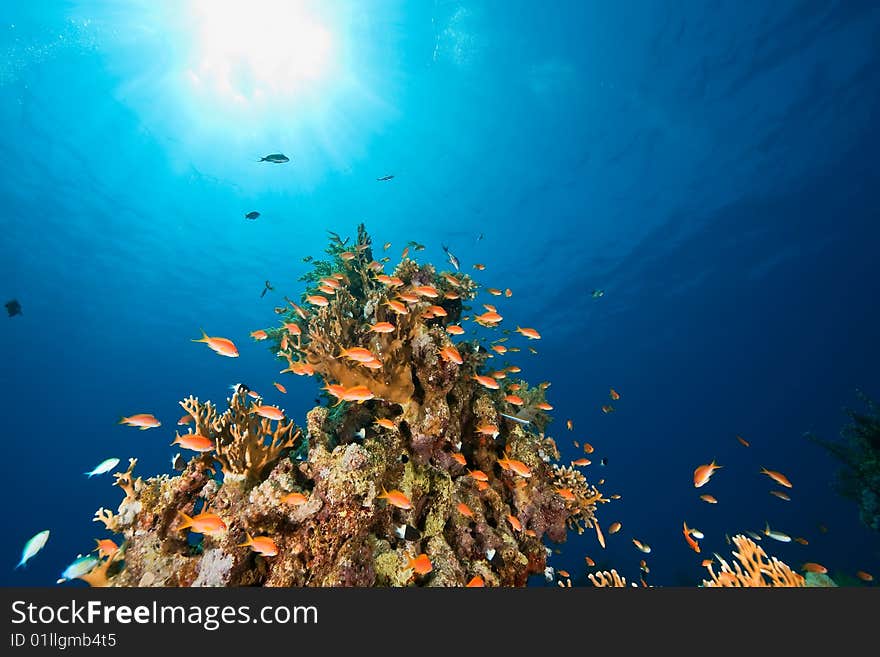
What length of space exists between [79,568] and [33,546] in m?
1.08

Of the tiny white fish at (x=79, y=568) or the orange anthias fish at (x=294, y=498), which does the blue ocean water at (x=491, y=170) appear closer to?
the tiny white fish at (x=79, y=568)

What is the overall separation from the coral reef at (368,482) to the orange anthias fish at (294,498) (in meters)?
0.01

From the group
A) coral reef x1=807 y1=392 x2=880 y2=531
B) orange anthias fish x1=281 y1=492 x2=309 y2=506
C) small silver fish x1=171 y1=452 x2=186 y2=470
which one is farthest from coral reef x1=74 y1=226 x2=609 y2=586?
coral reef x1=807 y1=392 x2=880 y2=531

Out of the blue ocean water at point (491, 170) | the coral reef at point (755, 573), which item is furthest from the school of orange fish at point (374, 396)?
the blue ocean water at point (491, 170)

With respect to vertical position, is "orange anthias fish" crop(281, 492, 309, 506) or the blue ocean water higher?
the blue ocean water

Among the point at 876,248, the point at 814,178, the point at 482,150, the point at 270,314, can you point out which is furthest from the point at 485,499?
the point at 270,314

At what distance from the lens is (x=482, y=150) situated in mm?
26266

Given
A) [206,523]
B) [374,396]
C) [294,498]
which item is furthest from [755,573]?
[206,523]

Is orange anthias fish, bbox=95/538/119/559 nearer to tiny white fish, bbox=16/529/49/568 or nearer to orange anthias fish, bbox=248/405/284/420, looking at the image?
tiny white fish, bbox=16/529/49/568

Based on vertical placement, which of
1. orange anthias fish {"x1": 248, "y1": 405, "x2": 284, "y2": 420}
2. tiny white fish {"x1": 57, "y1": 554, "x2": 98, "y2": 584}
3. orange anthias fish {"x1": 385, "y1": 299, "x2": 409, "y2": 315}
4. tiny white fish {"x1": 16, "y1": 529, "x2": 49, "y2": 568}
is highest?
orange anthias fish {"x1": 385, "y1": 299, "x2": 409, "y2": 315}

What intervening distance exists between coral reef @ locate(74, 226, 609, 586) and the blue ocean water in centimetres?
842

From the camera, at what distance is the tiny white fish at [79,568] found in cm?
366

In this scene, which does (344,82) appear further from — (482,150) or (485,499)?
(485,499)

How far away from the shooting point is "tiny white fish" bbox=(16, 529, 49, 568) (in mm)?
3973
